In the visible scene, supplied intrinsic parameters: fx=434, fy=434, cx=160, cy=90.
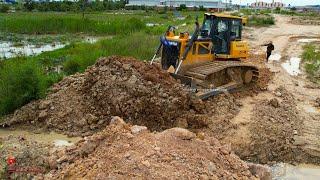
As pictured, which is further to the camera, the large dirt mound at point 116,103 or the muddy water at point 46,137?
the large dirt mound at point 116,103

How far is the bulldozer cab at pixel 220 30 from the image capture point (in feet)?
45.6

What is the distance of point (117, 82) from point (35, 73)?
99.4 inches

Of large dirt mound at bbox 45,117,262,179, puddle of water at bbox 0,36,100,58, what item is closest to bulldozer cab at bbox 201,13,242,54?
large dirt mound at bbox 45,117,262,179

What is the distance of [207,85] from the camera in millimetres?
12836

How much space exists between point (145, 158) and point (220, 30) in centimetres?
863

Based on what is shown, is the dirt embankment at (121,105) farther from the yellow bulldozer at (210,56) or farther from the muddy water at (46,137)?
the yellow bulldozer at (210,56)

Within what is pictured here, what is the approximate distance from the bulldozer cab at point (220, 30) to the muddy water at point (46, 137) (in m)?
5.60

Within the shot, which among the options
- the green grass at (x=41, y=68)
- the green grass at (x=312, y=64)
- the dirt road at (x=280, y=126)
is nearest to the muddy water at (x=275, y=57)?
the green grass at (x=312, y=64)

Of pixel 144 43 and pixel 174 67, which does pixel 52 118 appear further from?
pixel 144 43

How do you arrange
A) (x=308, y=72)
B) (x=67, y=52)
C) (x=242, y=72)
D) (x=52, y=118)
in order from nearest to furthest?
(x=52, y=118), (x=242, y=72), (x=308, y=72), (x=67, y=52)

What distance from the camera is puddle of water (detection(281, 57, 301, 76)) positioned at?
1950 cm

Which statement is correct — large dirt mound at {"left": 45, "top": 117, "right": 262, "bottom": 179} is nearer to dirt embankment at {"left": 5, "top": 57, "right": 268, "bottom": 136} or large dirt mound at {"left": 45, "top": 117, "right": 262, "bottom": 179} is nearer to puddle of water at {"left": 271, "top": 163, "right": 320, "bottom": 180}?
puddle of water at {"left": 271, "top": 163, "right": 320, "bottom": 180}

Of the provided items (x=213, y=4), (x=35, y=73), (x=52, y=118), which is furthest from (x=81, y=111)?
(x=213, y=4)

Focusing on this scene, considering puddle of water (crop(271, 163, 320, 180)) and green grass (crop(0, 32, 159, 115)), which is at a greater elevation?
green grass (crop(0, 32, 159, 115))
